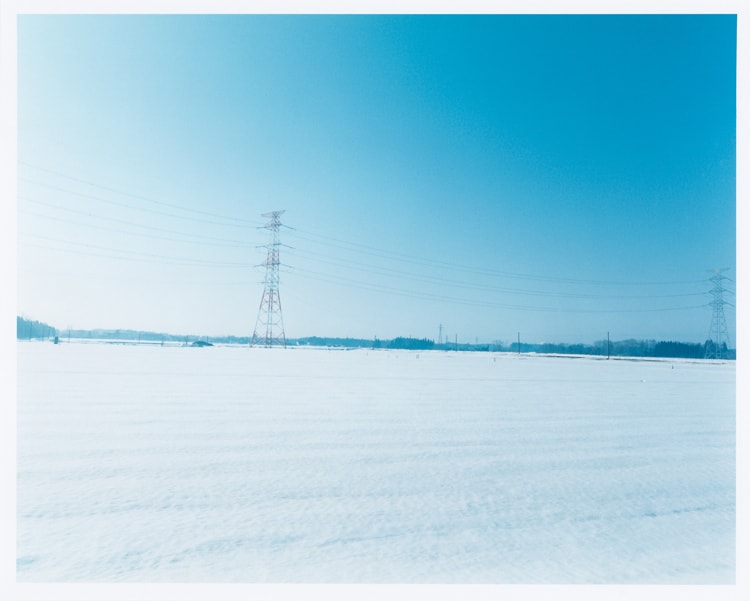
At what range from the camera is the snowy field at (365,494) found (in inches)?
69.0

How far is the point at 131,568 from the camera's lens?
5.45ft

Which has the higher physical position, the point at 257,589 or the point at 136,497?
the point at 136,497

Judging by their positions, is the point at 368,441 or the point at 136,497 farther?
the point at 368,441

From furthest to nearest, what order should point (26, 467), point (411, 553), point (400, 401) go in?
point (400, 401) < point (26, 467) < point (411, 553)

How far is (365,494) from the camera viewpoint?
2283 mm

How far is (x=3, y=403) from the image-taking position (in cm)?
273

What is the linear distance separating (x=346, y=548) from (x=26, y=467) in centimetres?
180

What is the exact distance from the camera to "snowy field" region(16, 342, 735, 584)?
1752 mm

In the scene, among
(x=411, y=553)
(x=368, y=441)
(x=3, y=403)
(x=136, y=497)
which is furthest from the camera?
(x=368, y=441)

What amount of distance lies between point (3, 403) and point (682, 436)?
14.4 ft
